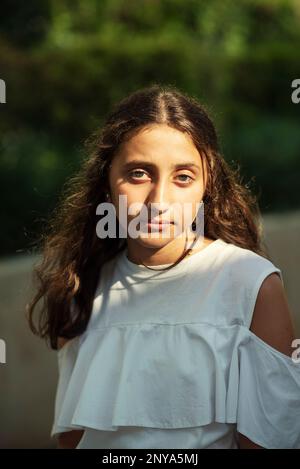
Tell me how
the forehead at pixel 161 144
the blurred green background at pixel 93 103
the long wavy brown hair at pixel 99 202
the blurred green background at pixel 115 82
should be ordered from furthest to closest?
the blurred green background at pixel 115 82
the blurred green background at pixel 93 103
the long wavy brown hair at pixel 99 202
the forehead at pixel 161 144

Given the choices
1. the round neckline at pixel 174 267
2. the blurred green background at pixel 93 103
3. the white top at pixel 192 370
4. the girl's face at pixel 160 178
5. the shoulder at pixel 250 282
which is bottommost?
A: the white top at pixel 192 370

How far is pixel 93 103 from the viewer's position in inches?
251

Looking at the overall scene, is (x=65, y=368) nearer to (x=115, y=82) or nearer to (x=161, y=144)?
(x=161, y=144)

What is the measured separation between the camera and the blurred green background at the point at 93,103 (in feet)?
15.0

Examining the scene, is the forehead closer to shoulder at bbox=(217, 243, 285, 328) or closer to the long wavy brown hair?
the long wavy brown hair

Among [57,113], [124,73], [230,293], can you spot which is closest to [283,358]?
[230,293]

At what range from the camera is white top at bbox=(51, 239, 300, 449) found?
7.04 feet

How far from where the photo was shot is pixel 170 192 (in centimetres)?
223

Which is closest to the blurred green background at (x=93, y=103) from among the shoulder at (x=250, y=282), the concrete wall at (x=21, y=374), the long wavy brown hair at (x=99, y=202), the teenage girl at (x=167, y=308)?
the concrete wall at (x=21, y=374)

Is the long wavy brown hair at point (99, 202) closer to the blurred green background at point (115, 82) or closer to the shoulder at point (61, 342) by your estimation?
the shoulder at point (61, 342)

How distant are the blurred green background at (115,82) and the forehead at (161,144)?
2432mm

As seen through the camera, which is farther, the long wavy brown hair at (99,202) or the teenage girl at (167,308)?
the long wavy brown hair at (99,202)

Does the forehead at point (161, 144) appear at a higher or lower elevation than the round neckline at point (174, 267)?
higher

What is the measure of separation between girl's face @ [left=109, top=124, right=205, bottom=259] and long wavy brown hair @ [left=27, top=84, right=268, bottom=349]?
45 mm
